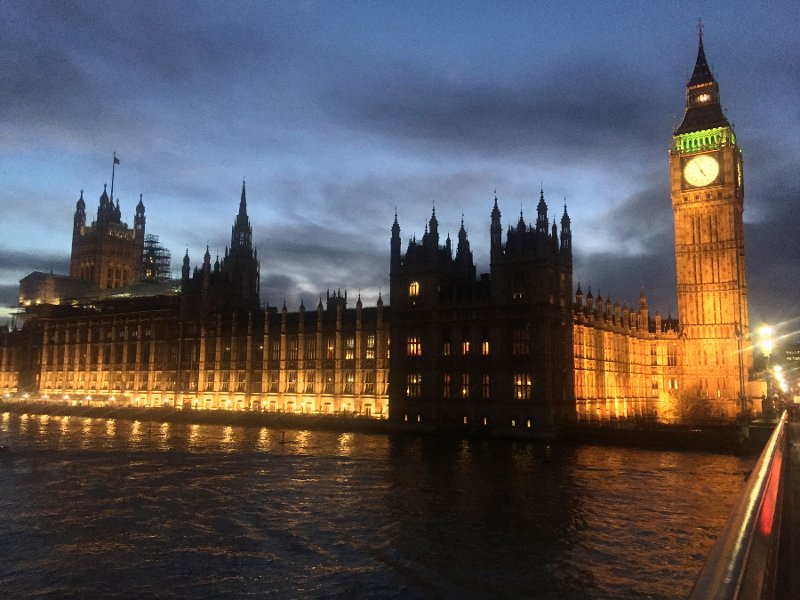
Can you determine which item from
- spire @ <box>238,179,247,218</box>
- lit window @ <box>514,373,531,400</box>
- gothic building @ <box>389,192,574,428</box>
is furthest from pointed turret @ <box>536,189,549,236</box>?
spire @ <box>238,179,247,218</box>

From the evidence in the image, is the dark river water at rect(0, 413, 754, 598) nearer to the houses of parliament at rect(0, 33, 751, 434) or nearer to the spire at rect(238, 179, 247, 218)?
the houses of parliament at rect(0, 33, 751, 434)

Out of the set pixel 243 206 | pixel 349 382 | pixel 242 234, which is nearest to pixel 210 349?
pixel 349 382

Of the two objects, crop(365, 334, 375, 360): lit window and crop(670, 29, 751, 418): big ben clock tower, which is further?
crop(670, 29, 751, 418): big ben clock tower

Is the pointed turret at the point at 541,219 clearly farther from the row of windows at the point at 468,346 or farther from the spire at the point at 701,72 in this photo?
the spire at the point at 701,72

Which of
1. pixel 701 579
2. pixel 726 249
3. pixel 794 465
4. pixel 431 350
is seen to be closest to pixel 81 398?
pixel 431 350

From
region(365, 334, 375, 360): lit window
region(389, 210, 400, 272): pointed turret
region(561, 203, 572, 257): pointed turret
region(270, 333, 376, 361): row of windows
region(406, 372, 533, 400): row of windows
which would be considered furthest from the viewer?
region(270, 333, 376, 361): row of windows

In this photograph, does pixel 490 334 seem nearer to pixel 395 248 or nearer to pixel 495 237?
pixel 495 237

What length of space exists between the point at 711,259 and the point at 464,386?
198 feet

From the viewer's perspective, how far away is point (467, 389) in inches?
3430

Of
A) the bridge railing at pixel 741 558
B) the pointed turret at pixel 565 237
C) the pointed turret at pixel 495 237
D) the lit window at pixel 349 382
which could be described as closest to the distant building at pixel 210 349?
the lit window at pixel 349 382

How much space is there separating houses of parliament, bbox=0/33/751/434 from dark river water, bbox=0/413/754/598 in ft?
75.5

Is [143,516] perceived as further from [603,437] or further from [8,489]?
[603,437]

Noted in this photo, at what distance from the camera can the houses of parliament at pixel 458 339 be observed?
281 feet

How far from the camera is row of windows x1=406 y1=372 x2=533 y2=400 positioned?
271ft
